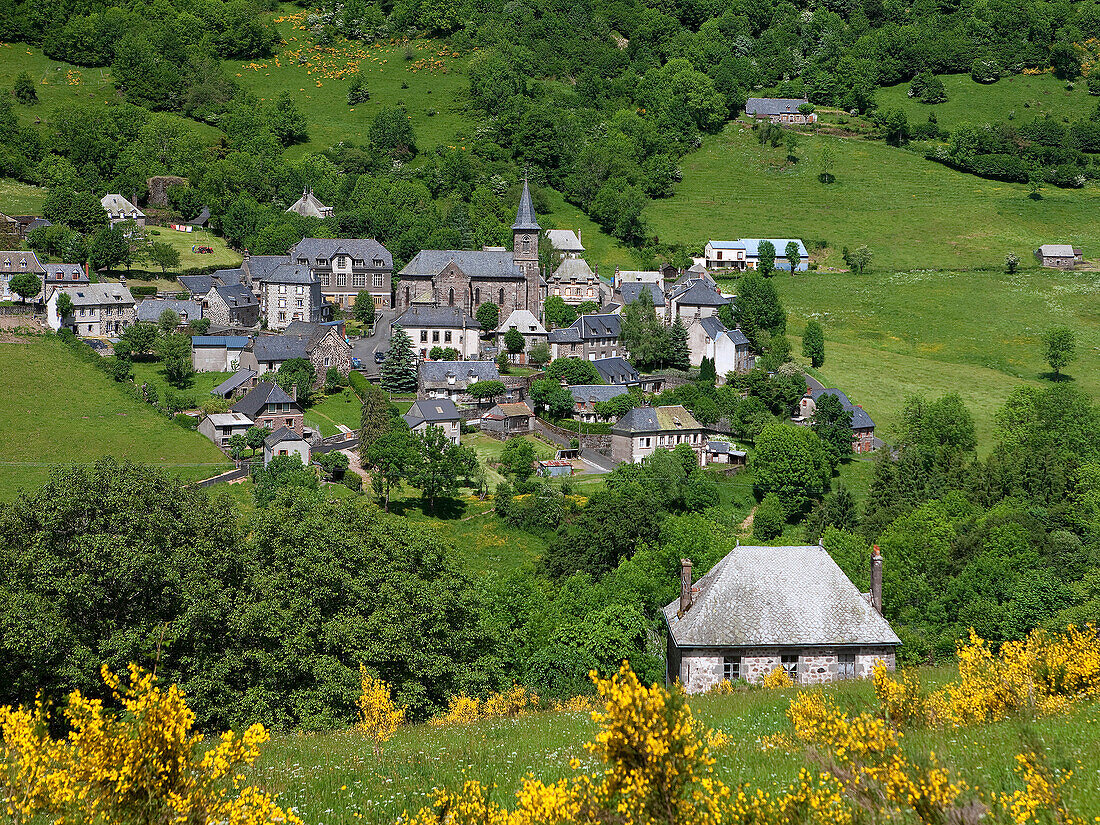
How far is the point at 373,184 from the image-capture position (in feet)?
444

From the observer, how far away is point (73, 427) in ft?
245

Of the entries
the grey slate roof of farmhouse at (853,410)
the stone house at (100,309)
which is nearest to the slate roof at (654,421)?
the grey slate roof of farmhouse at (853,410)

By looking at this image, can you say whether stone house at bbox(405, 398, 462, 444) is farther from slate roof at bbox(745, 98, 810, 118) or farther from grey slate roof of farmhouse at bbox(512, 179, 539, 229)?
slate roof at bbox(745, 98, 810, 118)

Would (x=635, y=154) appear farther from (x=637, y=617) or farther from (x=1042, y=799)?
(x=1042, y=799)

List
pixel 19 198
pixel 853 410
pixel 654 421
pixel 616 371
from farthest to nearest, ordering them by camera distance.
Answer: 1. pixel 19 198
2. pixel 616 371
3. pixel 853 410
4. pixel 654 421

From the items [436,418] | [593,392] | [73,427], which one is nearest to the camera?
[73,427]

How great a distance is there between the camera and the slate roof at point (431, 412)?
81.1 meters

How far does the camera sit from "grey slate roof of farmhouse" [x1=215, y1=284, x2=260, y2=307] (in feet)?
335

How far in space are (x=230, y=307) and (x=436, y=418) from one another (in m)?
32.3

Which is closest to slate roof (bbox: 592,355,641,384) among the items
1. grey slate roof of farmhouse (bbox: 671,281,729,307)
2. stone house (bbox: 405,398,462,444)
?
grey slate roof of farmhouse (bbox: 671,281,729,307)

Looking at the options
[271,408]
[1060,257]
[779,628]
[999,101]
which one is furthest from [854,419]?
[999,101]

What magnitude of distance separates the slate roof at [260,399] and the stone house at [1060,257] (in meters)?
97.7

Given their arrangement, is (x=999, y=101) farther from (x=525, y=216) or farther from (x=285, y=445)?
(x=285, y=445)

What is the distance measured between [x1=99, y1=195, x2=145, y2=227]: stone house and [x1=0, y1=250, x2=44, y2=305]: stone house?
27168 mm
